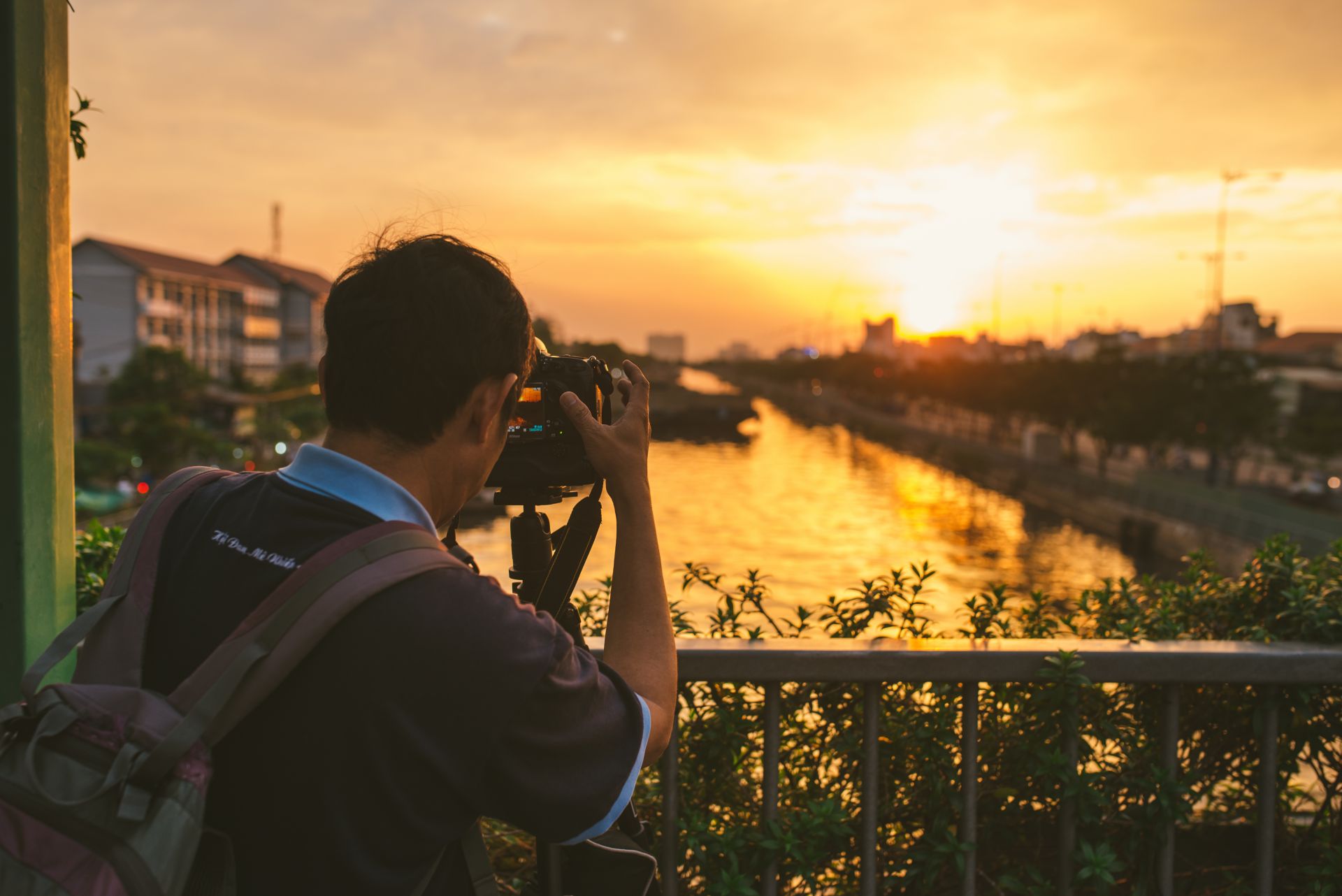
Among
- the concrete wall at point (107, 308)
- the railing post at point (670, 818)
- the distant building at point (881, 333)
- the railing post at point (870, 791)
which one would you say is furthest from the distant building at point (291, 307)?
the distant building at point (881, 333)

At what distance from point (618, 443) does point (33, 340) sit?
1073 mm

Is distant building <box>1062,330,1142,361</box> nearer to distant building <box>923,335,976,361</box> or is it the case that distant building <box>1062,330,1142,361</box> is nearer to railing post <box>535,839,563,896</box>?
distant building <box>923,335,976,361</box>

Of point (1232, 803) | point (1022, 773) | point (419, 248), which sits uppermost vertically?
point (419, 248)

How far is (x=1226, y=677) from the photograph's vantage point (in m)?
1.98

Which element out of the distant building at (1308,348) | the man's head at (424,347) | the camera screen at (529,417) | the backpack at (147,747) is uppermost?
the distant building at (1308,348)

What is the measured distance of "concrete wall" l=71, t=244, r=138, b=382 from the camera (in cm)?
4372

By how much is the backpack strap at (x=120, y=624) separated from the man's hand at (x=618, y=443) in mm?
448

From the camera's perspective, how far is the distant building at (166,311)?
4381 centimetres

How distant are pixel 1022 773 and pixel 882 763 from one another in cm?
27

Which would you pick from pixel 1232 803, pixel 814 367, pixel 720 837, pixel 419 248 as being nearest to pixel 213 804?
pixel 419 248

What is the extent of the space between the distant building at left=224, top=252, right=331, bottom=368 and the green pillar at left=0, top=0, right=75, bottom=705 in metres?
59.9

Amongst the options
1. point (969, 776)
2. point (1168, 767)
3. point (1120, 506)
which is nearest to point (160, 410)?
point (1120, 506)

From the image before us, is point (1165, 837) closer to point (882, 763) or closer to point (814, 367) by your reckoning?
point (882, 763)

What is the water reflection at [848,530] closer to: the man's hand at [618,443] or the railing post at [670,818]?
the railing post at [670,818]
